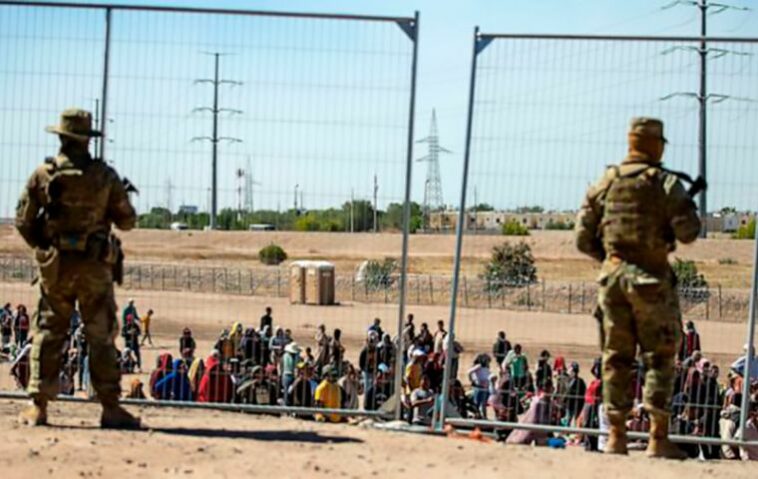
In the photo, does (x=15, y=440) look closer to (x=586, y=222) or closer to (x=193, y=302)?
(x=586, y=222)

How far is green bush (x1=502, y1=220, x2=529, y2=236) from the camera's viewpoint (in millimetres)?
10672

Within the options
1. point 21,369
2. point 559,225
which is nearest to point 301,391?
point 559,225

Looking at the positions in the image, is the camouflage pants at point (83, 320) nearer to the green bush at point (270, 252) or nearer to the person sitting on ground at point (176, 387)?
the person sitting on ground at point (176, 387)

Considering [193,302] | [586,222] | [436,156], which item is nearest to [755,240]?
[586,222]

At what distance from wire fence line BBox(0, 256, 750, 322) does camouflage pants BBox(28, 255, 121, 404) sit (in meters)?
1.18

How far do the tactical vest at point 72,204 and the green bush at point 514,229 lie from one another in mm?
3491

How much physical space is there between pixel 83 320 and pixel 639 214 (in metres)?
3.98

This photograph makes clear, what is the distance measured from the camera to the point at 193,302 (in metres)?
15.8

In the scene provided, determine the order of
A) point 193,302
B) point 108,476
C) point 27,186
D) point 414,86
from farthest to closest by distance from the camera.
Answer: point 193,302, point 414,86, point 27,186, point 108,476

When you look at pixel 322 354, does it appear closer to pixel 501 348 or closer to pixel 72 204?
pixel 501 348

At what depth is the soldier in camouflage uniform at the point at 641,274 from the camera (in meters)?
8.63

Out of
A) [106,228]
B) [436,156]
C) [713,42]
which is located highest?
[713,42]

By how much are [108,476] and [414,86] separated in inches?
153

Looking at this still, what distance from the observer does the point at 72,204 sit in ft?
29.2
